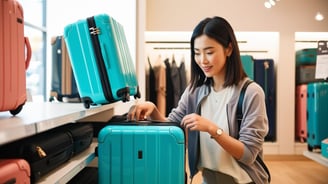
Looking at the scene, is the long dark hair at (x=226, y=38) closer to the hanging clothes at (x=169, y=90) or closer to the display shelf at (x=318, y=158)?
the display shelf at (x=318, y=158)

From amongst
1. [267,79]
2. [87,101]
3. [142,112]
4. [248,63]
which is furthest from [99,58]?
[267,79]

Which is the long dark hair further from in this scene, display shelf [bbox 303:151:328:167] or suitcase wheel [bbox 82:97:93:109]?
display shelf [bbox 303:151:328:167]

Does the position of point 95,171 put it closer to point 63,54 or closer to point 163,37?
point 63,54

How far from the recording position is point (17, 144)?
108 cm

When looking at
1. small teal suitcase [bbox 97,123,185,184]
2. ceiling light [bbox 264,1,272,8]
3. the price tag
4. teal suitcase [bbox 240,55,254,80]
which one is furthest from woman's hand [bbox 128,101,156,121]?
ceiling light [bbox 264,1,272,8]

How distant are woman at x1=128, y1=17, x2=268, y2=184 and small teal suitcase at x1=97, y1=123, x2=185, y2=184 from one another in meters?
0.10

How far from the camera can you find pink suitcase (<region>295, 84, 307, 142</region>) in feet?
16.6

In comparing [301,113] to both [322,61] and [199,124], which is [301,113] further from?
[199,124]

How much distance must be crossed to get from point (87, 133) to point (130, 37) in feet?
8.33

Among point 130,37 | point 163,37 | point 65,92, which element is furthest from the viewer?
point 163,37

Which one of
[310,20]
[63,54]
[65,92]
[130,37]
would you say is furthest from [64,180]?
[310,20]

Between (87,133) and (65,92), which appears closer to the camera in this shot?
(87,133)

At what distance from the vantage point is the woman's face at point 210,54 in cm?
144

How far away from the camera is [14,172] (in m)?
0.86
